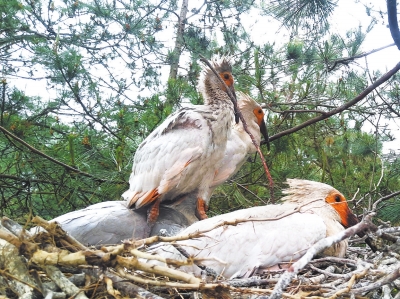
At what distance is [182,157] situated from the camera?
4617 millimetres

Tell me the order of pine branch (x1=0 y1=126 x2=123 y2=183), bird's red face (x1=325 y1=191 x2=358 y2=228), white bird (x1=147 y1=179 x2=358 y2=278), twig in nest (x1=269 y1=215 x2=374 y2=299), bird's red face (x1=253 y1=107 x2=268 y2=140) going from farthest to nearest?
bird's red face (x1=253 y1=107 x2=268 y2=140), pine branch (x1=0 y1=126 x2=123 y2=183), bird's red face (x1=325 y1=191 x2=358 y2=228), white bird (x1=147 y1=179 x2=358 y2=278), twig in nest (x1=269 y1=215 x2=374 y2=299)

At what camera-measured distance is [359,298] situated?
2.44 metres

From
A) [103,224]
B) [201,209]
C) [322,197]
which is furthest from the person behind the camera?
[201,209]

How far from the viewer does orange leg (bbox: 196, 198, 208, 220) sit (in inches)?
196

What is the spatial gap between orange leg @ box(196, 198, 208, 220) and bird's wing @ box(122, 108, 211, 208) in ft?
1.46

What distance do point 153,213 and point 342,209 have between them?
160cm

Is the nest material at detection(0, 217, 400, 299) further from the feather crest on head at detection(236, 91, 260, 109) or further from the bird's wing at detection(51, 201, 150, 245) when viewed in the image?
the feather crest on head at detection(236, 91, 260, 109)

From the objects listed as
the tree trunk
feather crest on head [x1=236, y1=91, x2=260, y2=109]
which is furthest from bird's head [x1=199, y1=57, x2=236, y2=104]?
the tree trunk

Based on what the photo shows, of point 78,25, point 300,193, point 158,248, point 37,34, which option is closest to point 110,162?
point 300,193

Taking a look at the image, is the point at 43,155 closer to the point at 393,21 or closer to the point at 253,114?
the point at 253,114

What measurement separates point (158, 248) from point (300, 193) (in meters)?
1.49

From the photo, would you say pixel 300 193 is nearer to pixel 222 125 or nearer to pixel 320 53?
pixel 222 125

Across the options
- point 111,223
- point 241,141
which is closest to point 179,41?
point 241,141

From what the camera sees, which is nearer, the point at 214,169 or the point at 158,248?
the point at 158,248
